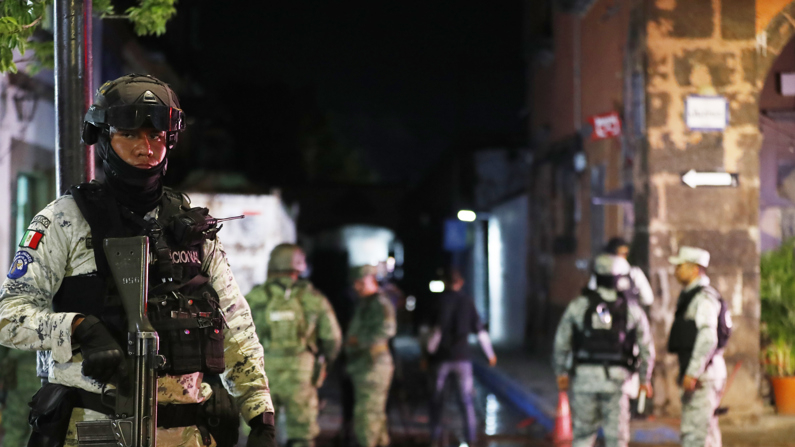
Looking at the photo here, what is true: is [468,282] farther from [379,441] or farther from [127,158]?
[127,158]

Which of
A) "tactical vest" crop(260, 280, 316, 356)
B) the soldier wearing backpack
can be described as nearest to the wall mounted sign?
the soldier wearing backpack

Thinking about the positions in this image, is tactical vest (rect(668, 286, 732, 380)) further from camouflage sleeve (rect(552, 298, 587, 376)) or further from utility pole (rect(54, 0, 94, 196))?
utility pole (rect(54, 0, 94, 196))

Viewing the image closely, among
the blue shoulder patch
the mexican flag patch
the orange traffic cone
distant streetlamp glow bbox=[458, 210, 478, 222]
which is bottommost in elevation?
the orange traffic cone

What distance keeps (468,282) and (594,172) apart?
13518mm

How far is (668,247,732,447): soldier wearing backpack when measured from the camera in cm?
680

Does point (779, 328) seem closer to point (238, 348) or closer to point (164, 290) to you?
point (238, 348)

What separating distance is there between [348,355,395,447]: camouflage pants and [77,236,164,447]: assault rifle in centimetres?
618

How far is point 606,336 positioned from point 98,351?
530cm

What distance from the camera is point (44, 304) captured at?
2602 millimetres

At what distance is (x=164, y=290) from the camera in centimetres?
268

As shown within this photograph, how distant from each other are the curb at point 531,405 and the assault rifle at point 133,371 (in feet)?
23.8

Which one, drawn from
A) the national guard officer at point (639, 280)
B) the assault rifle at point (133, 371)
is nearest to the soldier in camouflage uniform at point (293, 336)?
the national guard officer at point (639, 280)

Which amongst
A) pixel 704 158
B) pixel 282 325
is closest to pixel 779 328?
pixel 704 158

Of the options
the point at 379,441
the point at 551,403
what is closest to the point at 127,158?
the point at 379,441
